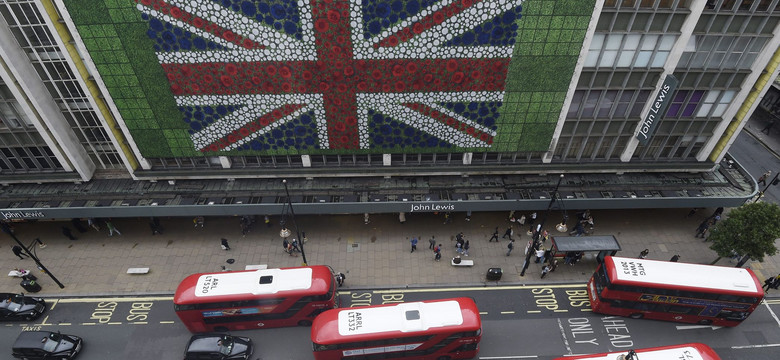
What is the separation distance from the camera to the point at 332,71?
25891mm

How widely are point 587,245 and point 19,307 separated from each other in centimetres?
3749

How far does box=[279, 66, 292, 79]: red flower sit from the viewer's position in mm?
25578

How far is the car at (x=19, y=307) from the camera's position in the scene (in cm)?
2586

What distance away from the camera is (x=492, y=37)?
2452 centimetres

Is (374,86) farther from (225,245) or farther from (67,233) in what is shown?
(67,233)

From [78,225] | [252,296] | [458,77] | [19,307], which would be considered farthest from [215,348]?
[458,77]

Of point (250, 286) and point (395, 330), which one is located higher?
point (250, 286)

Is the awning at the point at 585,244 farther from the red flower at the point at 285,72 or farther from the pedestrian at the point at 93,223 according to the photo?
the pedestrian at the point at 93,223

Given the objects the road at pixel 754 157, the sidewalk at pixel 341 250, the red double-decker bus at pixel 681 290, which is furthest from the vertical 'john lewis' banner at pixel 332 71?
the road at pixel 754 157

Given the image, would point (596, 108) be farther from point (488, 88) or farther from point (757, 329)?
point (757, 329)

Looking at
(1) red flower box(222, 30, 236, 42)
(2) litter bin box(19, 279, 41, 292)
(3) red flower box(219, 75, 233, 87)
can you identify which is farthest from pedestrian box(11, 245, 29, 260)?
(1) red flower box(222, 30, 236, 42)

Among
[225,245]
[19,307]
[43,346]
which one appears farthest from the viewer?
[225,245]

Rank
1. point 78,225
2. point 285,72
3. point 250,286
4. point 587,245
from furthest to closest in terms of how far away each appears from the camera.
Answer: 1. point 78,225
2. point 587,245
3. point 285,72
4. point 250,286

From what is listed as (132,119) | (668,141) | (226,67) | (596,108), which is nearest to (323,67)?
(226,67)
